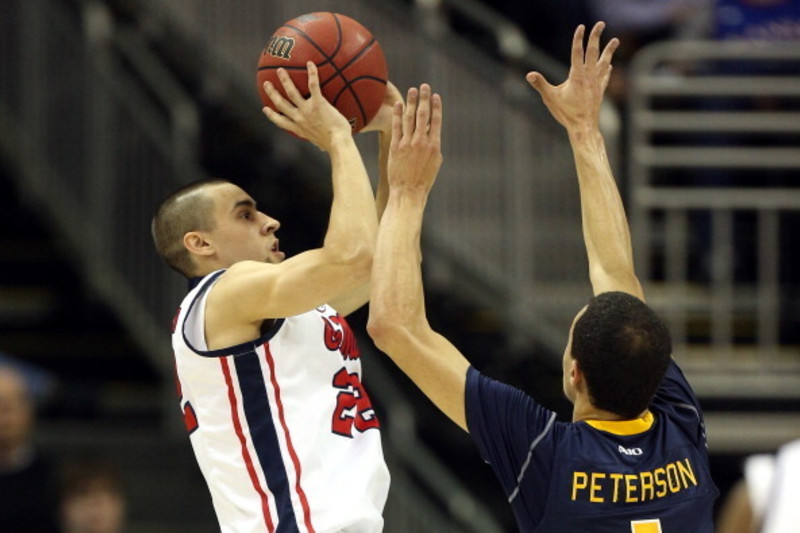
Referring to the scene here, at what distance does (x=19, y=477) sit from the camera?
870 cm

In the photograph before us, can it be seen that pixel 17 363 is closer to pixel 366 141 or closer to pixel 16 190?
pixel 16 190

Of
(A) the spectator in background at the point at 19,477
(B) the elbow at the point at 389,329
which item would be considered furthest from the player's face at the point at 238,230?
(A) the spectator in background at the point at 19,477

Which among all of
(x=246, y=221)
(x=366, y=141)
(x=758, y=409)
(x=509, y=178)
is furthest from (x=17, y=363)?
(x=246, y=221)

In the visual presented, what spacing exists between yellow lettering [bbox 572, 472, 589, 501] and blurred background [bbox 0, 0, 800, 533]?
476cm

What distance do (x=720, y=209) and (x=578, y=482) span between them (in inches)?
228

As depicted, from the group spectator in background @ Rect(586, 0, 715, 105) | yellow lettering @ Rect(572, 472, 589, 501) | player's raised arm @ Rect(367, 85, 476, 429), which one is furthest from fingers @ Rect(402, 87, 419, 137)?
spectator in background @ Rect(586, 0, 715, 105)

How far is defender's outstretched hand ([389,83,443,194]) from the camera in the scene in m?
4.62

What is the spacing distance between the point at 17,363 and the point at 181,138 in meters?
1.77

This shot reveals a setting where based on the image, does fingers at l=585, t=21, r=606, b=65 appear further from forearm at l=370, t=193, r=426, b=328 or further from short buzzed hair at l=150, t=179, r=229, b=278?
short buzzed hair at l=150, t=179, r=229, b=278

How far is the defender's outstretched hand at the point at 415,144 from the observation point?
15.2 ft

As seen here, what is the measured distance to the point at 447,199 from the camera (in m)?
10.6

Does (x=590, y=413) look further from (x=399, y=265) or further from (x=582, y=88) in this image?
(x=582, y=88)

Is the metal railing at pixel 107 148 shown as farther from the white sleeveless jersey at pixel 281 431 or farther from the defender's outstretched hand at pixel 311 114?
the defender's outstretched hand at pixel 311 114

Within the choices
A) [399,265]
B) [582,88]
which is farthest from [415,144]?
[582,88]
